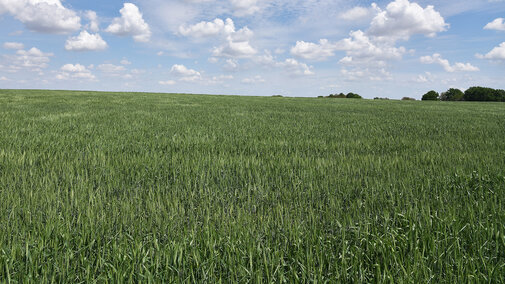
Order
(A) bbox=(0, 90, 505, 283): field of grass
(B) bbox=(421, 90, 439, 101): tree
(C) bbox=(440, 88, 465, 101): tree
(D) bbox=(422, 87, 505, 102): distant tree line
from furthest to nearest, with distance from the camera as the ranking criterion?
(C) bbox=(440, 88, 465, 101): tree < (B) bbox=(421, 90, 439, 101): tree < (D) bbox=(422, 87, 505, 102): distant tree line < (A) bbox=(0, 90, 505, 283): field of grass

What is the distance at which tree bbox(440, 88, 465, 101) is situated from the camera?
76625mm

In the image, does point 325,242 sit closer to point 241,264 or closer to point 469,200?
point 241,264

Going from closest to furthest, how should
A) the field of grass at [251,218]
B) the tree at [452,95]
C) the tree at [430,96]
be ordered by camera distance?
the field of grass at [251,218] → the tree at [430,96] → the tree at [452,95]

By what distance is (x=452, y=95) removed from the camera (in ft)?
263

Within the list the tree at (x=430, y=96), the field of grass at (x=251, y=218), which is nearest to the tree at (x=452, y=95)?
the tree at (x=430, y=96)

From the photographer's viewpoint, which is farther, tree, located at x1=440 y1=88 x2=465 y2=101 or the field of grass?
tree, located at x1=440 y1=88 x2=465 y2=101

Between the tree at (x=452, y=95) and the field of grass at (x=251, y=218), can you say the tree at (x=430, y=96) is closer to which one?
the tree at (x=452, y=95)

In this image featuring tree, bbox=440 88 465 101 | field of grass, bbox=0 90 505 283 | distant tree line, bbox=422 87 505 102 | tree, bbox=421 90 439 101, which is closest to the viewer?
field of grass, bbox=0 90 505 283

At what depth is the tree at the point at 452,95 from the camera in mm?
76625

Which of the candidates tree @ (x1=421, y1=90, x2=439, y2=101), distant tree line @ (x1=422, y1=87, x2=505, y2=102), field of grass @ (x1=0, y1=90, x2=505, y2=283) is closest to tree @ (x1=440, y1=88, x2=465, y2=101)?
distant tree line @ (x1=422, y1=87, x2=505, y2=102)

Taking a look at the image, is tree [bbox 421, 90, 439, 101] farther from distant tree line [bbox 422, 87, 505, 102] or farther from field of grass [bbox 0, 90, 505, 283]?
field of grass [bbox 0, 90, 505, 283]

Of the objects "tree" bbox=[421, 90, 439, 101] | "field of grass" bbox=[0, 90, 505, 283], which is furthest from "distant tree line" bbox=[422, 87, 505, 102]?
"field of grass" bbox=[0, 90, 505, 283]

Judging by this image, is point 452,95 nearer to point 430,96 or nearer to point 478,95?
point 478,95

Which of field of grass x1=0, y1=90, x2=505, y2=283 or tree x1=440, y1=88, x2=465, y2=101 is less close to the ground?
tree x1=440, y1=88, x2=465, y2=101
